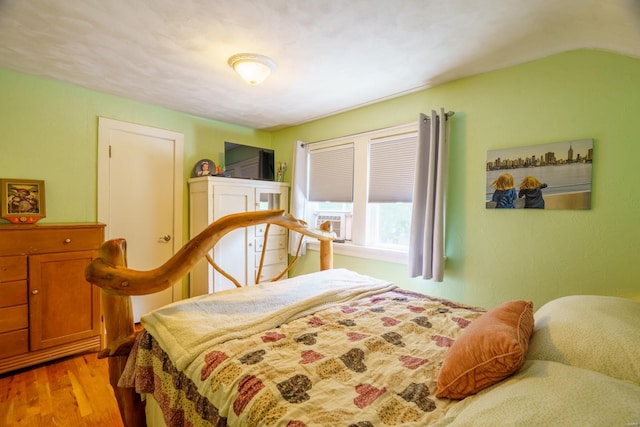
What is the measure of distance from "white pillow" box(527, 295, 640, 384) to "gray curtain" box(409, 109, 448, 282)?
1.20m

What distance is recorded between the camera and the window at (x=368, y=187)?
2803 mm

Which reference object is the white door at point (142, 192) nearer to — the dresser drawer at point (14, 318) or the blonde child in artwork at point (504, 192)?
the dresser drawer at point (14, 318)

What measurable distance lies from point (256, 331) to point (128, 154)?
8.67 ft

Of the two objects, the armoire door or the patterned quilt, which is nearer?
the patterned quilt

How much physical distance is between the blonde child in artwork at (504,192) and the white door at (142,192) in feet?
10.3

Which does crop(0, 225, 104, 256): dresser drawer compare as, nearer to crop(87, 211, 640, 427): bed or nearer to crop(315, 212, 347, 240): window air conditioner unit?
crop(87, 211, 640, 427): bed

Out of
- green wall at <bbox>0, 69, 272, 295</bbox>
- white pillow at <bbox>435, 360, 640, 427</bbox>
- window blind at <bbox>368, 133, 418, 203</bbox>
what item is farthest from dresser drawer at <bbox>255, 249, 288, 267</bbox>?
white pillow at <bbox>435, 360, 640, 427</bbox>

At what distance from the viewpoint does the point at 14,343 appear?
2146 millimetres

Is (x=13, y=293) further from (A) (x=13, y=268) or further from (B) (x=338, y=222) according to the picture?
(B) (x=338, y=222)

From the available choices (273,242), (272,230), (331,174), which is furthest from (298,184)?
(273,242)

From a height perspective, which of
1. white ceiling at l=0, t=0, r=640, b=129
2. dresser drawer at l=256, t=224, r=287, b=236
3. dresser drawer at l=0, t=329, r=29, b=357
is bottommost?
dresser drawer at l=0, t=329, r=29, b=357

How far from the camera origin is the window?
2803 mm

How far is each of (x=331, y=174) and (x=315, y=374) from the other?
2.66m

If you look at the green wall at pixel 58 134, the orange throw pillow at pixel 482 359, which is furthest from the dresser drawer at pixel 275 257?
the orange throw pillow at pixel 482 359
